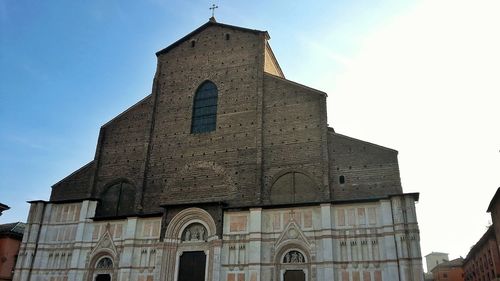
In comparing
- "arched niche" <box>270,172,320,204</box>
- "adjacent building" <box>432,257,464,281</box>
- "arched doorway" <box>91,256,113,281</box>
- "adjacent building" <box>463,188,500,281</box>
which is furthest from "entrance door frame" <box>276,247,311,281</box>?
"adjacent building" <box>432,257,464,281</box>

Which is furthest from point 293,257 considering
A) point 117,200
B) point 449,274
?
point 449,274

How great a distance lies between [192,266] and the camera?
52.5 ft

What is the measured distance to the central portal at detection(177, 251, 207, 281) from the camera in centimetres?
1580

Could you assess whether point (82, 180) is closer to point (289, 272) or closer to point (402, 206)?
point (289, 272)

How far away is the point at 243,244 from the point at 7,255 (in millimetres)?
13111

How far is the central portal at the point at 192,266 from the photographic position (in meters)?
15.8

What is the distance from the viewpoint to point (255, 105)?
59.3 ft

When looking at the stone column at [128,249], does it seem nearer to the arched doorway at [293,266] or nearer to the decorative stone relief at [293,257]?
the arched doorway at [293,266]

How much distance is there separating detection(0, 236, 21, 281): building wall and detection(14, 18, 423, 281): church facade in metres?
3.93

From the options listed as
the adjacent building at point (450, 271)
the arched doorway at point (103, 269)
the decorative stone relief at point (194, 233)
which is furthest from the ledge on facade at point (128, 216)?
the adjacent building at point (450, 271)

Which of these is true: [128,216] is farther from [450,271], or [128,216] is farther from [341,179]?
[450,271]

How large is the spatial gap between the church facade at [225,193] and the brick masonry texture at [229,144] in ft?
0.17

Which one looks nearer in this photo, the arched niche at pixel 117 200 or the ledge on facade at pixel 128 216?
the ledge on facade at pixel 128 216

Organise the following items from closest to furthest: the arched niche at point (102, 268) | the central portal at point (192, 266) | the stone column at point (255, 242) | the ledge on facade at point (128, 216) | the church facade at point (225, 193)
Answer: the church facade at point (225, 193)
the stone column at point (255, 242)
the central portal at point (192, 266)
the arched niche at point (102, 268)
the ledge on facade at point (128, 216)
